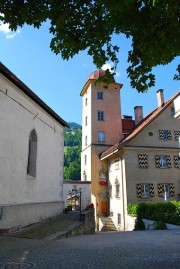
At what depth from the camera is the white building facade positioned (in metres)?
11.3

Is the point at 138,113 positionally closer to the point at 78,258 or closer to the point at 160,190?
the point at 160,190

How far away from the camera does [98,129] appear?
115ft

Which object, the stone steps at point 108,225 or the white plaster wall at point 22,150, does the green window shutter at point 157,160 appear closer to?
the stone steps at point 108,225

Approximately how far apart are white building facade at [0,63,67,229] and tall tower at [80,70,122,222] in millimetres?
14473

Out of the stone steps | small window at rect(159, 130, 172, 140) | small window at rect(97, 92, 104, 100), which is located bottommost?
the stone steps

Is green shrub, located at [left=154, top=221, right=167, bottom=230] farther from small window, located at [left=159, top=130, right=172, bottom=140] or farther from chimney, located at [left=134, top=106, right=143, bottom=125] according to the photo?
chimney, located at [left=134, top=106, right=143, bottom=125]

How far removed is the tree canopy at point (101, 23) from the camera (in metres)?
4.62

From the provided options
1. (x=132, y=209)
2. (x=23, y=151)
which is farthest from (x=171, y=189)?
(x=23, y=151)

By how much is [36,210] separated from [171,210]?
10941mm

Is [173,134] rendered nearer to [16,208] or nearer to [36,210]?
[36,210]

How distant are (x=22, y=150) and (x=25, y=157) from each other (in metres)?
0.48

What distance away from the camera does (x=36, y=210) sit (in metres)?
14.0

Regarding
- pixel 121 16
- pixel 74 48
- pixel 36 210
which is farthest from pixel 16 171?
pixel 121 16

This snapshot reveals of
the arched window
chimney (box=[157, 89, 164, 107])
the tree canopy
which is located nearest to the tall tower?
chimney (box=[157, 89, 164, 107])
